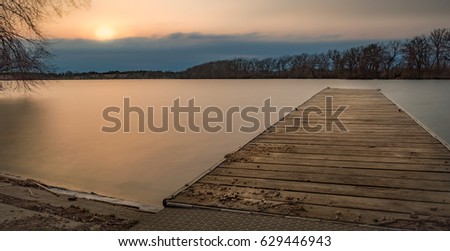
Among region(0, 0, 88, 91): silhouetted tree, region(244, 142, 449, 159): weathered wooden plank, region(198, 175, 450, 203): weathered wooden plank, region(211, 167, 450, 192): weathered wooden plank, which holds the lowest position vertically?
region(198, 175, 450, 203): weathered wooden plank

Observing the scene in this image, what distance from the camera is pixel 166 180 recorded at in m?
5.43

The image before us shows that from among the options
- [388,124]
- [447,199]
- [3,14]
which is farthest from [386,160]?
[3,14]

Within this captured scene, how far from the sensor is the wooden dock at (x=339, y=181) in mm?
2355

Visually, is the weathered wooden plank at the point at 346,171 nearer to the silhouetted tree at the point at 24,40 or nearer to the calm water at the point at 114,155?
the calm water at the point at 114,155

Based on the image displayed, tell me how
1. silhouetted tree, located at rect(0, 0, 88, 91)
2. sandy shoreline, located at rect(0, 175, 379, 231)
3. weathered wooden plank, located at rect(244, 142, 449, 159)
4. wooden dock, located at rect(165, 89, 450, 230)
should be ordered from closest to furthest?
sandy shoreline, located at rect(0, 175, 379, 231) → wooden dock, located at rect(165, 89, 450, 230) → weathered wooden plank, located at rect(244, 142, 449, 159) → silhouetted tree, located at rect(0, 0, 88, 91)

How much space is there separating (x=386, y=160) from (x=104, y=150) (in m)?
5.74

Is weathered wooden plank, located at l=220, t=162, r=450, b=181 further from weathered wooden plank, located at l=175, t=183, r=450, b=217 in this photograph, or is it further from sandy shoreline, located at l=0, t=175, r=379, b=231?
sandy shoreline, located at l=0, t=175, r=379, b=231

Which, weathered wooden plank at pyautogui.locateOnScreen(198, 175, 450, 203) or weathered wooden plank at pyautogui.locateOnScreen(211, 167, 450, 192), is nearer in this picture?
weathered wooden plank at pyautogui.locateOnScreen(198, 175, 450, 203)

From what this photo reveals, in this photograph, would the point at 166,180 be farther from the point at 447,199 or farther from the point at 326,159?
the point at 447,199

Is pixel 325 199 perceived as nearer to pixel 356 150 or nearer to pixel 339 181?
pixel 339 181

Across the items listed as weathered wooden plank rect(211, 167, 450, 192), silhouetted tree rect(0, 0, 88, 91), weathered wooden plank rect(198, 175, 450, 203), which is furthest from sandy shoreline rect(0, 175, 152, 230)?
silhouetted tree rect(0, 0, 88, 91)

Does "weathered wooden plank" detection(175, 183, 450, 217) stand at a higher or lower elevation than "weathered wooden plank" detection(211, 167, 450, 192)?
lower

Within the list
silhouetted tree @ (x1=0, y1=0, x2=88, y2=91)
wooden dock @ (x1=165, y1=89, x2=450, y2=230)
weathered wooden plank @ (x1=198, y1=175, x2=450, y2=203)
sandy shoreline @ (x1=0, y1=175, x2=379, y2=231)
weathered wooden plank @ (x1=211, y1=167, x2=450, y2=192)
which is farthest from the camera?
silhouetted tree @ (x1=0, y1=0, x2=88, y2=91)

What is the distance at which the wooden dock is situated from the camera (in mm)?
2355
